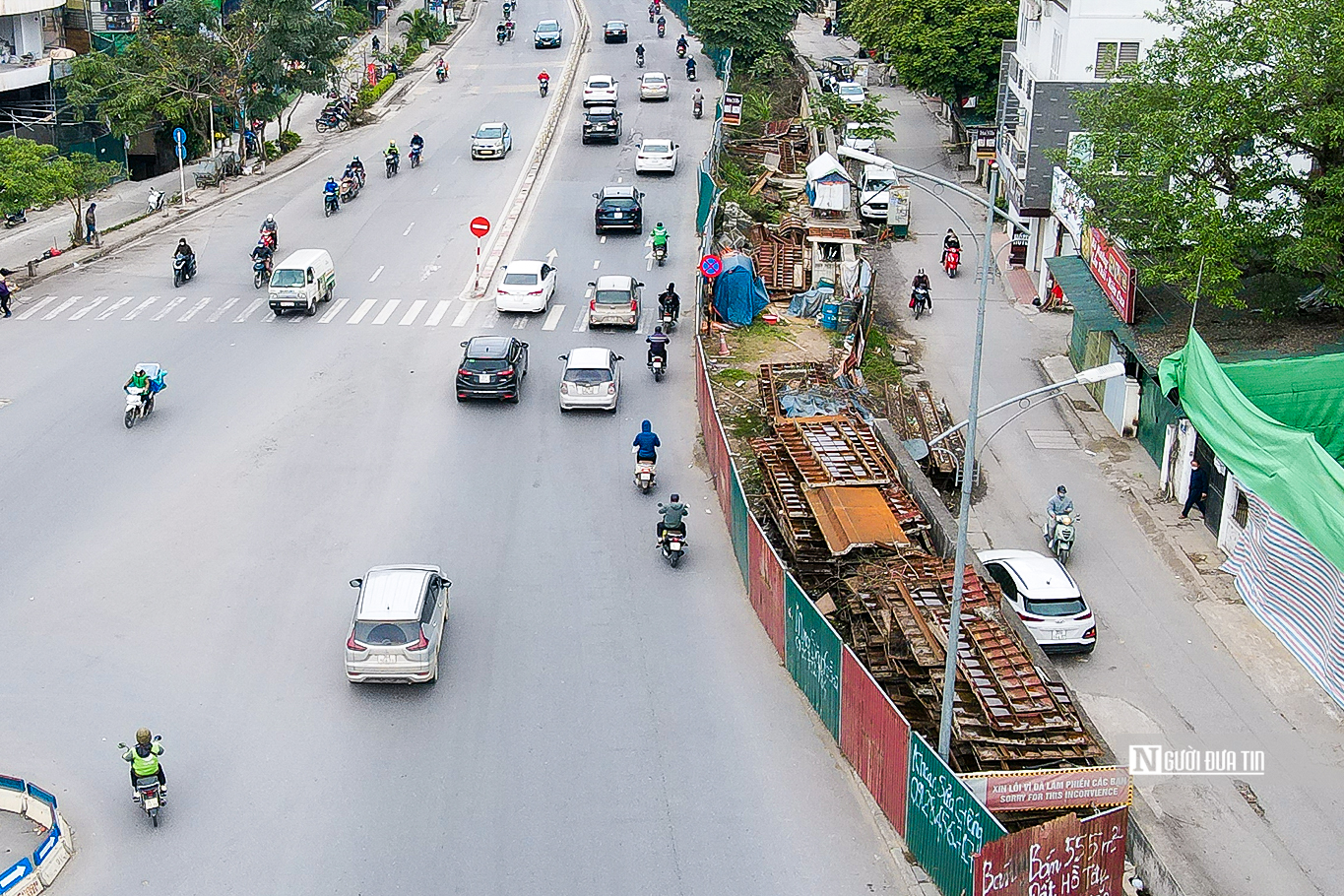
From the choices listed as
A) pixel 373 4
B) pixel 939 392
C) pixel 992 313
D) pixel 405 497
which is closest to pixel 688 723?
pixel 405 497

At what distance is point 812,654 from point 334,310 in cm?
2659

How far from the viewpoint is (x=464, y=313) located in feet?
149

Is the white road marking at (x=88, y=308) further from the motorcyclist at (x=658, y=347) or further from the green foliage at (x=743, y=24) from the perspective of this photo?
the green foliage at (x=743, y=24)

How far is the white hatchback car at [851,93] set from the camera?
3046 inches

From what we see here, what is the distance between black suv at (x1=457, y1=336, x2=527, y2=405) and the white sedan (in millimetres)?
26351

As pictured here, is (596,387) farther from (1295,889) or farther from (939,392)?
(1295,889)

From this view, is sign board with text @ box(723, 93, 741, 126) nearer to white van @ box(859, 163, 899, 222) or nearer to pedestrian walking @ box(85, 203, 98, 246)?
white van @ box(859, 163, 899, 222)

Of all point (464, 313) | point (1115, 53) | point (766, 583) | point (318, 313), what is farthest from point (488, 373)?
point (1115, 53)

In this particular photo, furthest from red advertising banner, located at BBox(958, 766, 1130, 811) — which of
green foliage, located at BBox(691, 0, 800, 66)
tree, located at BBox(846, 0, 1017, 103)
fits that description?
green foliage, located at BBox(691, 0, 800, 66)

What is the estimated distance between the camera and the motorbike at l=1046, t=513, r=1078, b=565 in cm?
3061

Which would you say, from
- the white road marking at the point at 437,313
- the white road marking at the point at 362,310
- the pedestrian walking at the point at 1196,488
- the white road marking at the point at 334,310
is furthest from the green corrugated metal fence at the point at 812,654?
the white road marking at the point at 334,310

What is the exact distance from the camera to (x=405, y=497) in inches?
1251

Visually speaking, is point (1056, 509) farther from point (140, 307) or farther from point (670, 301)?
point (140, 307)

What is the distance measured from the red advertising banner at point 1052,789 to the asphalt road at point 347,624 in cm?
198
